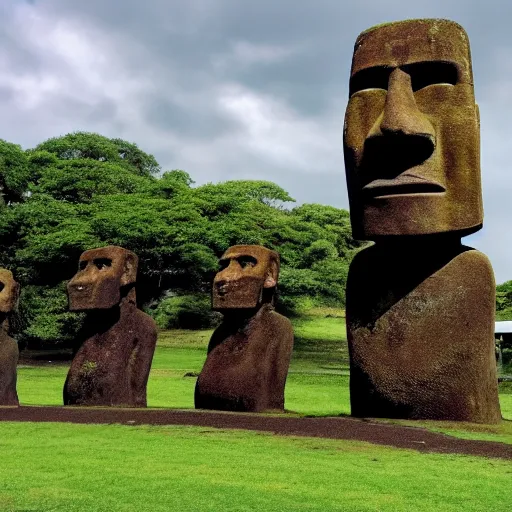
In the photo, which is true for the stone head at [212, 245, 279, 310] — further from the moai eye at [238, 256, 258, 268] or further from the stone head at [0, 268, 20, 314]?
the stone head at [0, 268, 20, 314]

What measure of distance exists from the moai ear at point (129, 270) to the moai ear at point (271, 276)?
214 cm

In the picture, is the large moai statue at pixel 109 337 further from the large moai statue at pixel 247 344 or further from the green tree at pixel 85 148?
the green tree at pixel 85 148

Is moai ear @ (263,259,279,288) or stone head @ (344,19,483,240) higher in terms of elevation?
stone head @ (344,19,483,240)

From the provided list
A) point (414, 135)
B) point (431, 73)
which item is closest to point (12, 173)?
point (431, 73)

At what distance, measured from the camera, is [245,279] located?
911 cm

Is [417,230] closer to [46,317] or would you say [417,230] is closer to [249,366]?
[249,366]

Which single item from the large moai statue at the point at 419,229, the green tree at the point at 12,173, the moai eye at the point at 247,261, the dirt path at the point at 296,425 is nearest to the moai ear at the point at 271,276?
the moai eye at the point at 247,261

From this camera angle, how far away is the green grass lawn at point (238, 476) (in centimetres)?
362

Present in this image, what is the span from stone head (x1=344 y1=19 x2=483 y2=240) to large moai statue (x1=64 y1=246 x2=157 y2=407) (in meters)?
4.58

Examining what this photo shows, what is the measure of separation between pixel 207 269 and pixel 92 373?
17.4 m

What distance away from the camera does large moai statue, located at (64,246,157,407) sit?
32.2 ft

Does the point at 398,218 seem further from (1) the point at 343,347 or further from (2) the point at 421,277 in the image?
(1) the point at 343,347

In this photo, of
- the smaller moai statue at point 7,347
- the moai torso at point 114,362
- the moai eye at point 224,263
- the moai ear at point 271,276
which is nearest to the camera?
the moai ear at point 271,276

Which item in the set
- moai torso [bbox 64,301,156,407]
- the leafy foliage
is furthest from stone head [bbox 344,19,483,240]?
the leafy foliage
